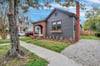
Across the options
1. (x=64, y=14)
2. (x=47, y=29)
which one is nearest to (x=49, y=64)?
(x=64, y=14)

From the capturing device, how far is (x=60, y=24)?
10.6 meters

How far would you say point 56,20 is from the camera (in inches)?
438

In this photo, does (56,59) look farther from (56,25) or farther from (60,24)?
(56,25)

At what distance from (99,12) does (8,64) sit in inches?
1095

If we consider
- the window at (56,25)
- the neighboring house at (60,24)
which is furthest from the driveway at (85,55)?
the window at (56,25)

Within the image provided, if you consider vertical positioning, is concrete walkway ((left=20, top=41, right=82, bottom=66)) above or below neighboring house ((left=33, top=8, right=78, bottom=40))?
below

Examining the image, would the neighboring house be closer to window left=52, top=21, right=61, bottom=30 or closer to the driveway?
window left=52, top=21, right=61, bottom=30

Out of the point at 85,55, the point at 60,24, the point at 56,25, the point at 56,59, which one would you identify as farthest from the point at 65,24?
the point at 56,59

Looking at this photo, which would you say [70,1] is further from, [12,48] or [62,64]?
[12,48]

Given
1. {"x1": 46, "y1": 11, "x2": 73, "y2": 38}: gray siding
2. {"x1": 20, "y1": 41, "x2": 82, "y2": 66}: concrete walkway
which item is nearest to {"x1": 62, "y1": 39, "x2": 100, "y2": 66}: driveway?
{"x1": 20, "y1": 41, "x2": 82, "y2": 66}: concrete walkway

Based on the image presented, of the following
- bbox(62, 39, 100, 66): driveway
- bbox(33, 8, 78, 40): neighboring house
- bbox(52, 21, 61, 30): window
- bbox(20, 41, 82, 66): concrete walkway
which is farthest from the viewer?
bbox(52, 21, 61, 30): window

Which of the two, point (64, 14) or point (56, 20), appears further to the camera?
point (56, 20)

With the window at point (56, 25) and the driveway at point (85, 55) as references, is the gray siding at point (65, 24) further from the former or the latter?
the driveway at point (85, 55)

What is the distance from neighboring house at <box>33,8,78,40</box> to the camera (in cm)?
918
